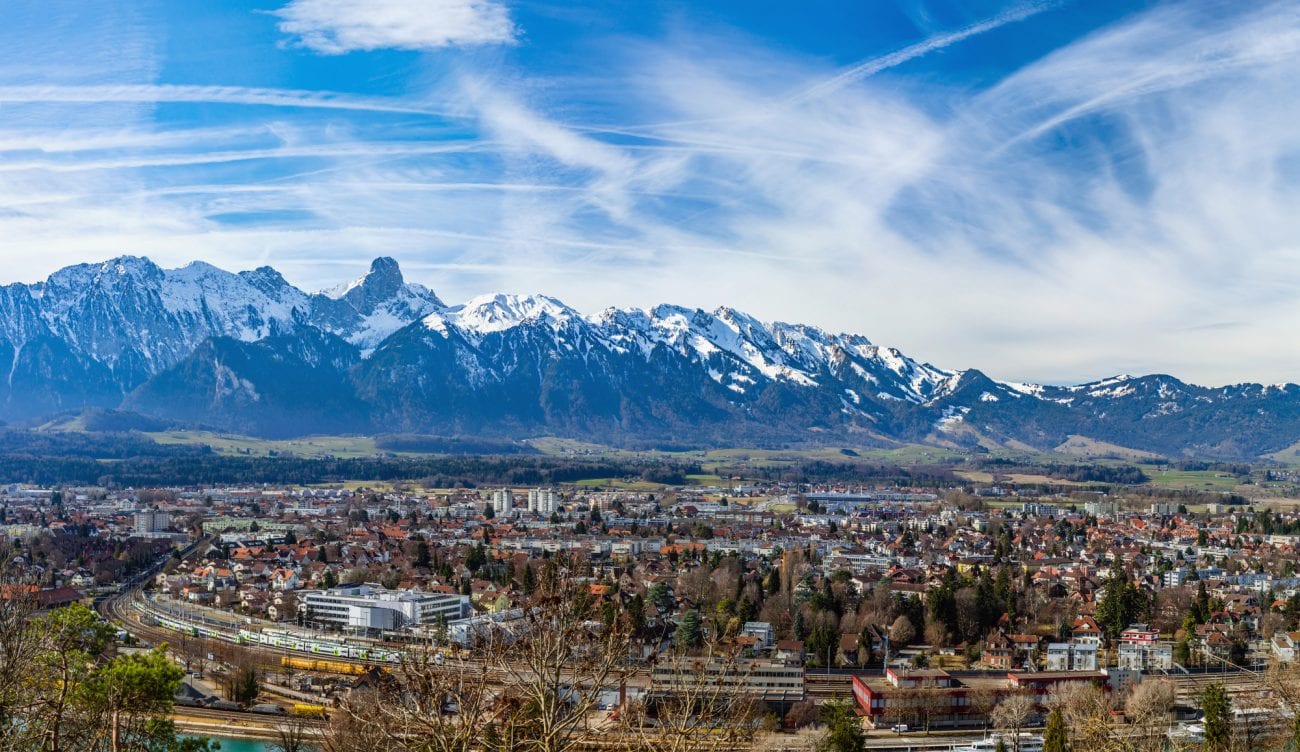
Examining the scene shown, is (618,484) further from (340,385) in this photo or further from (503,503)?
(340,385)

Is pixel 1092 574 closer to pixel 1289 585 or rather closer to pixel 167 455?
pixel 1289 585

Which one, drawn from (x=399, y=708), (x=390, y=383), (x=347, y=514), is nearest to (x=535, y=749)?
(x=399, y=708)

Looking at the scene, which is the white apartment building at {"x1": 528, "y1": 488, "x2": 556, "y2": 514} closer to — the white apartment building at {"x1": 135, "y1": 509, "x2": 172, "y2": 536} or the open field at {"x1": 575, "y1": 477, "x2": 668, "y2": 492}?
the open field at {"x1": 575, "y1": 477, "x2": 668, "y2": 492}

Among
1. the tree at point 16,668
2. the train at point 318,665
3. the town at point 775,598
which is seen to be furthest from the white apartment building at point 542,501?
the tree at point 16,668

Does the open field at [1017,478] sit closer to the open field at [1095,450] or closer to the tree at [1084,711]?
the open field at [1095,450]

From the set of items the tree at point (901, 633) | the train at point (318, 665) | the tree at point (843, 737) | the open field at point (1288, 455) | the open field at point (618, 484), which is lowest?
the train at point (318, 665)
